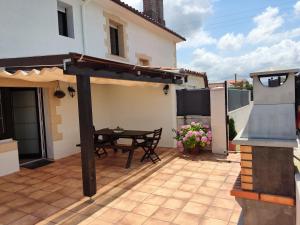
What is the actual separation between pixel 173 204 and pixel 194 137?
357cm

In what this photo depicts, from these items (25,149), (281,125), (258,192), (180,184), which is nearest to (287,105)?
(281,125)

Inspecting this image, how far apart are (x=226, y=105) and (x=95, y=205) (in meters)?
5.26

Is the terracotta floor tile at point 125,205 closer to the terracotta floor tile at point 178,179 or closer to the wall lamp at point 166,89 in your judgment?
the terracotta floor tile at point 178,179

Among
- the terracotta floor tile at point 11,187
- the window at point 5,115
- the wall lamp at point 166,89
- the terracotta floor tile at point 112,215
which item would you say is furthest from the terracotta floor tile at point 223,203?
the window at point 5,115

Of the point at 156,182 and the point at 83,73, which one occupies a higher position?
the point at 83,73

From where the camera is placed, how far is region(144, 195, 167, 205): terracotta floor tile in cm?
461

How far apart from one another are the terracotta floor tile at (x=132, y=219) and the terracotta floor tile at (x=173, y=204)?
22.7 inches

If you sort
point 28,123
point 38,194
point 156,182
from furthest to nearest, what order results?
point 28,123 < point 156,182 < point 38,194

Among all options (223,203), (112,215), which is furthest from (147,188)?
(223,203)

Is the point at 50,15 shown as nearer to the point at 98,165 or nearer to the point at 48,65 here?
the point at 48,65

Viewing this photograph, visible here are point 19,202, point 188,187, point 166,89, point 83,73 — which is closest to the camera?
point 83,73

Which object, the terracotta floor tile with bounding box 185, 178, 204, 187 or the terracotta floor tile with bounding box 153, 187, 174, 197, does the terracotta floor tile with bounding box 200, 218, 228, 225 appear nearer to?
the terracotta floor tile with bounding box 153, 187, 174, 197

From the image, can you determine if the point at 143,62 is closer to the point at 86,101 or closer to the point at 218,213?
the point at 86,101

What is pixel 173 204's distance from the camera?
14.8 ft
